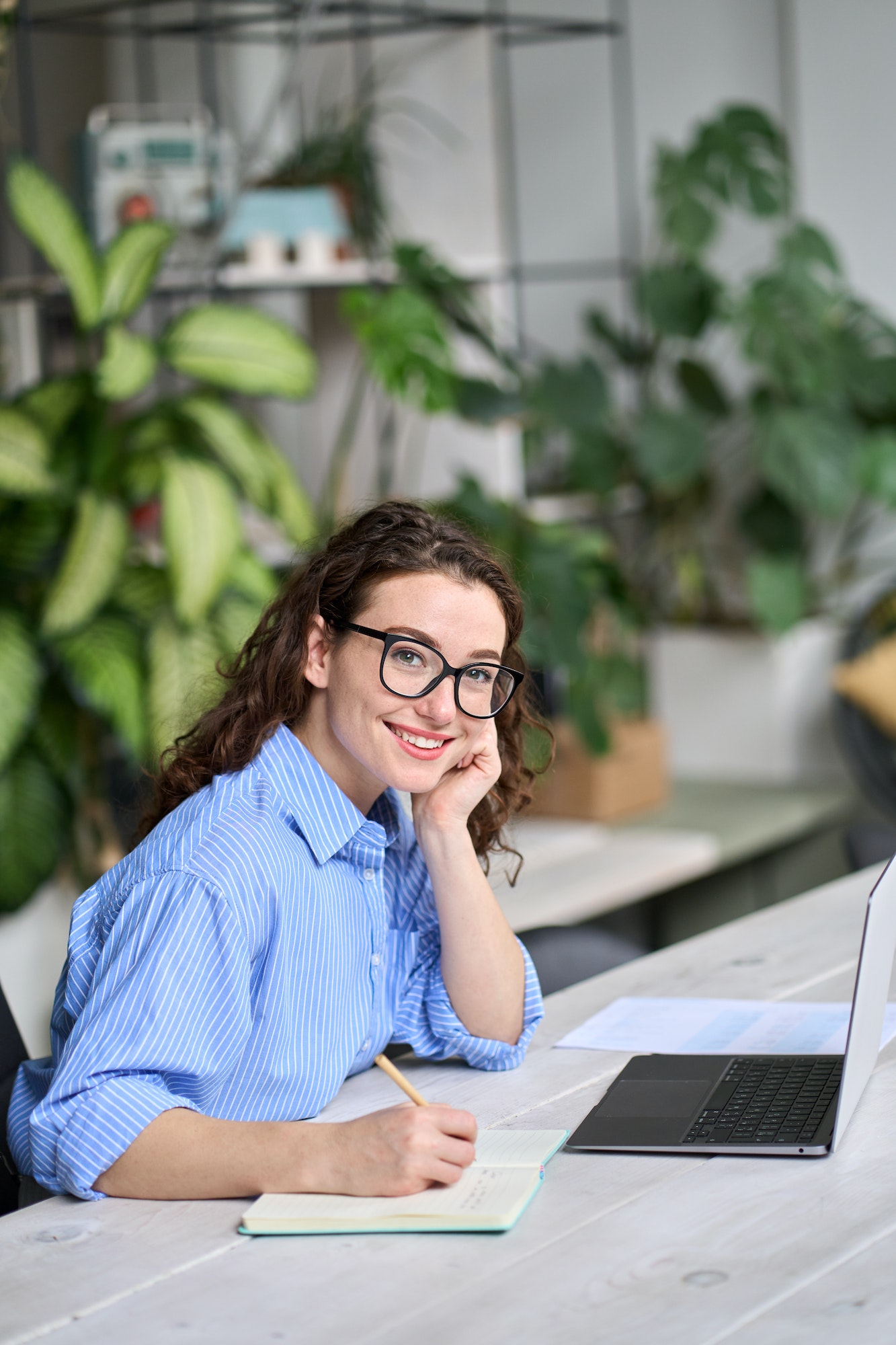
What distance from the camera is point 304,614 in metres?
1.53

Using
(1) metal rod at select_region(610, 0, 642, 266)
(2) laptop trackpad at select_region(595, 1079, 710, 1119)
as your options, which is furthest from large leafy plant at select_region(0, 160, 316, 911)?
(1) metal rod at select_region(610, 0, 642, 266)

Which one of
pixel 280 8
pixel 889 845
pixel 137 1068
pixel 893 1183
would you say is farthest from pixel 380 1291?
pixel 280 8

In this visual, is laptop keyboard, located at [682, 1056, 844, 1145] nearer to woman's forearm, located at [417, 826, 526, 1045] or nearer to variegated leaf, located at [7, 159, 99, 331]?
woman's forearm, located at [417, 826, 526, 1045]

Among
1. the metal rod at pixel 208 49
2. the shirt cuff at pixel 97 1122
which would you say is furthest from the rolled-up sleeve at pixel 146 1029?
the metal rod at pixel 208 49

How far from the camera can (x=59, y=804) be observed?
296cm

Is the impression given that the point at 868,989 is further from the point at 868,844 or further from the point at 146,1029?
the point at 868,844

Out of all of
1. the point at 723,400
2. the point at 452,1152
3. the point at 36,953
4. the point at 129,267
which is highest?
the point at 129,267

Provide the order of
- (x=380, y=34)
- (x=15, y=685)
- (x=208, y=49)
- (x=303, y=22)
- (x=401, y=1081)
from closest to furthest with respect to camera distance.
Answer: (x=401, y=1081) → (x=15, y=685) → (x=303, y=22) → (x=208, y=49) → (x=380, y=34)

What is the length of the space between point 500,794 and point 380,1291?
0.74 metres

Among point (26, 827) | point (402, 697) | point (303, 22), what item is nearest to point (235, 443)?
point (26, 827)

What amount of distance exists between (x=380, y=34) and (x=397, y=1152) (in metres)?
3.33

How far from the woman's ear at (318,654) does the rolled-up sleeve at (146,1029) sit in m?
0.27

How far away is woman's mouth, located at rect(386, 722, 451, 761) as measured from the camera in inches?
57.5

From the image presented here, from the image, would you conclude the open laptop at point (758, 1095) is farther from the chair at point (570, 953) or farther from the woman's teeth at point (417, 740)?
the chair at point (570, 953)
